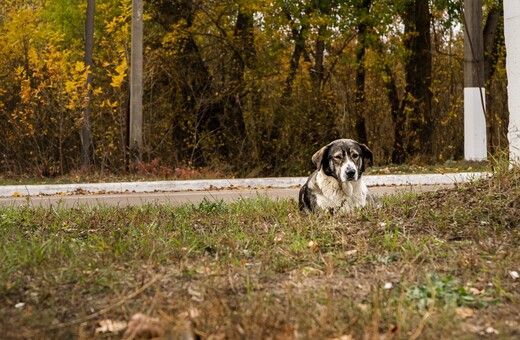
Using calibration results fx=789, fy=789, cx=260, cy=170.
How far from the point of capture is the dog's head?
8.10 meters

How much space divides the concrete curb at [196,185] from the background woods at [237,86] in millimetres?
2118

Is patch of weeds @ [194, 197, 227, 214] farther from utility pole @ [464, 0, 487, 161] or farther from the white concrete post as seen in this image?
utility pole @ [464, 0, 487, 161]

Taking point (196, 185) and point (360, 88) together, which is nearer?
point (196, 185)

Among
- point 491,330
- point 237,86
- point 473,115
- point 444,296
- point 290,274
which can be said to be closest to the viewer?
point 491,330

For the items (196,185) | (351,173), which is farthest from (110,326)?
(196,185)

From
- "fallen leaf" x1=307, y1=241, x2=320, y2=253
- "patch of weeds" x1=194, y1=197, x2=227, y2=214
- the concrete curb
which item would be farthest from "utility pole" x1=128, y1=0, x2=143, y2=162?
"fallen leaf" x1=307, y1=241, x2=320, y2=253

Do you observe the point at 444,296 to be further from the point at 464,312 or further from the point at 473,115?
the point at 473,115

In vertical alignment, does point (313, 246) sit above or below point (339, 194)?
below

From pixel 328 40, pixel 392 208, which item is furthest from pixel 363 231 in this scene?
pixel 328 40

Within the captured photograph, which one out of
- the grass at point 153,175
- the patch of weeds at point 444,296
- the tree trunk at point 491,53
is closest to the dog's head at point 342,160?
the patch of weeds at point 444,296

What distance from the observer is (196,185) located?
15594 mm

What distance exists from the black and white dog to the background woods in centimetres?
950

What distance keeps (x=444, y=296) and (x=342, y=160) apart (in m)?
3.49

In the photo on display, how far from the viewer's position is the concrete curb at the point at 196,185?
1496cm
